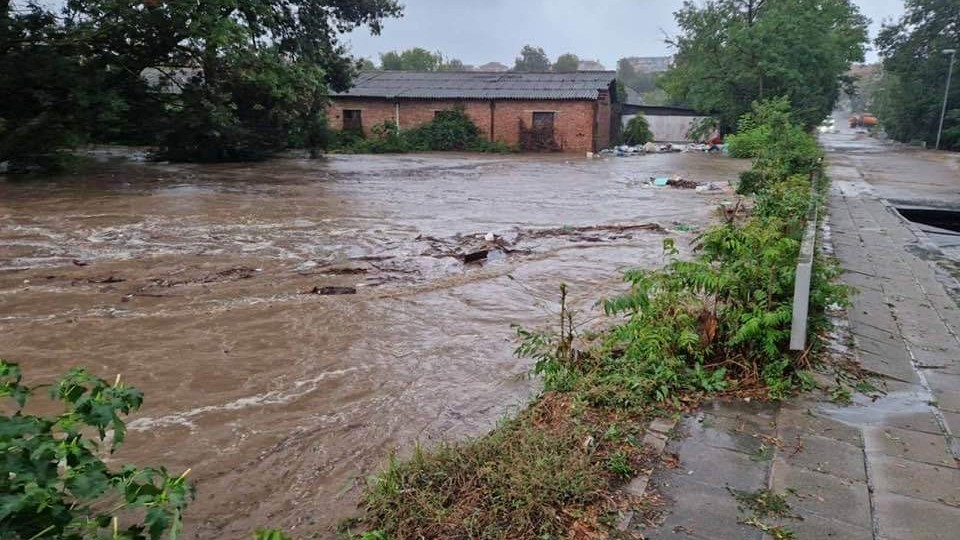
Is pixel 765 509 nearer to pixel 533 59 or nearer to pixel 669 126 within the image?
pixel 669 126

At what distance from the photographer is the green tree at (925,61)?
35469 millimetres

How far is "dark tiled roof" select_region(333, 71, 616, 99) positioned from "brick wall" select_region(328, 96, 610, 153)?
1.15 ft

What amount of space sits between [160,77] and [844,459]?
66.0 ft

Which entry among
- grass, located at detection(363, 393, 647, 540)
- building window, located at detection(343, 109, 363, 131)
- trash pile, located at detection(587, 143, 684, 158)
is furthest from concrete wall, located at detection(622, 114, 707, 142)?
grass, located at detection(363, 393, 647, 540)

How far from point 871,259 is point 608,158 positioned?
20.5 metres

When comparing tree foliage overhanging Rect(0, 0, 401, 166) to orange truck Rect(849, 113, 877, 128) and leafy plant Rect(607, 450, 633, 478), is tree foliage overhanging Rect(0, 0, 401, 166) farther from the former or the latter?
orange truck Rect(849, 113, 877, 128)

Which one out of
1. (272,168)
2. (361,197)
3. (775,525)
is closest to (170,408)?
(775,525)

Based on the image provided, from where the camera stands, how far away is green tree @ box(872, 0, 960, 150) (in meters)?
35.5

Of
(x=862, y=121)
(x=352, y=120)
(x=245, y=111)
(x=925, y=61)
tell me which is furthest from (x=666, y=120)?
(x=862, y=121)

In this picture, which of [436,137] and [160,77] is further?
[436,137]

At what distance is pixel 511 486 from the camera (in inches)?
117

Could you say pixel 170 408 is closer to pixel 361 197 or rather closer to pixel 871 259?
pixel 871 259

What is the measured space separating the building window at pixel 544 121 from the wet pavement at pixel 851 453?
26690mm

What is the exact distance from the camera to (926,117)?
38219 mm
